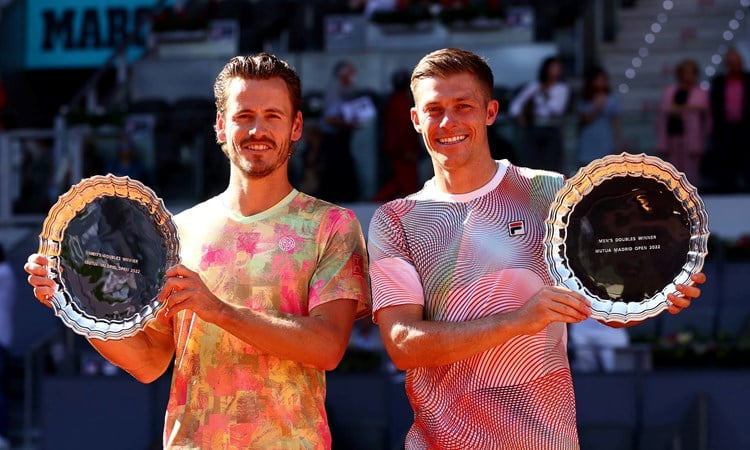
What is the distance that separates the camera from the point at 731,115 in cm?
1141

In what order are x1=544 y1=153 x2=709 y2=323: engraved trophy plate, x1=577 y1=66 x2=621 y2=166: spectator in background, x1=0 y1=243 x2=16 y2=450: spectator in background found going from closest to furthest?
x1=544 y1=153 x2=709 y2=323: engraved trophy plate
x1=0 y1=243 x2=16 y2=450: spectator in background
x1=577 y1=66 x2=621 y2=166: spectator in background

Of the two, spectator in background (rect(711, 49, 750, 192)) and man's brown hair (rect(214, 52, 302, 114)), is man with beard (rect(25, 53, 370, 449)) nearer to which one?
man's brown hair (rect(214, 52, 302, 114))

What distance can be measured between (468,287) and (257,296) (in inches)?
23.8

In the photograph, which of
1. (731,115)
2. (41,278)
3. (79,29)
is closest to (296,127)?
(41,278)

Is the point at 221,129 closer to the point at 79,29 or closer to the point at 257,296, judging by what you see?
the point at 257,296

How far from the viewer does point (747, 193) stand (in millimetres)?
11797

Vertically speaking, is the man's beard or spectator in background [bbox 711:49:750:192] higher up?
the man's beard

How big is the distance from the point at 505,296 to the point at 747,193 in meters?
8.61

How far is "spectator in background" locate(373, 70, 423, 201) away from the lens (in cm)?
1109

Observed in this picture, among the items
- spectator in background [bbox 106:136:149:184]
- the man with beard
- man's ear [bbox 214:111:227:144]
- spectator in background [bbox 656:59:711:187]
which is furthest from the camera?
spectator in background [bbox 106:136:149:184]

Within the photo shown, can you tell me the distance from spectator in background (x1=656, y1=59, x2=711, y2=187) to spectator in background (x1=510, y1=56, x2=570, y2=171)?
87cm

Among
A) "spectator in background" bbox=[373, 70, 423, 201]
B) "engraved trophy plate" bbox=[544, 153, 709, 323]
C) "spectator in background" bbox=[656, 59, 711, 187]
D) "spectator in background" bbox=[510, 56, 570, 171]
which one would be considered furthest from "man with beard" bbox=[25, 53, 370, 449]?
"spectator in background" bbox=[656, 59, 711, 187]

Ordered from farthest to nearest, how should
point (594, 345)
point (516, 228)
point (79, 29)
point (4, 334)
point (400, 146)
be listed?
point (79, 29) < point (400, 146) < point (4, 334) < point (594, 345) < point (516, 228)

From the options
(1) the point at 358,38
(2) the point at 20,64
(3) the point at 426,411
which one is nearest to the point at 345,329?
(3) the point at 426,411
